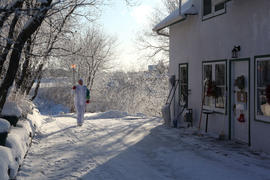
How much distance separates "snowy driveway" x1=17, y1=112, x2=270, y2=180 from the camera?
21.1 ft

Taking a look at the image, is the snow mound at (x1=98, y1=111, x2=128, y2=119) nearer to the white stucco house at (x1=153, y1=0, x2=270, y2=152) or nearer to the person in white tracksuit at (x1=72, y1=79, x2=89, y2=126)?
the person in white tracksuit at (x1=72, y1=79, x2=89, y2=126)

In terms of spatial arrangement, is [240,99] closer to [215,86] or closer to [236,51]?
[236,51]

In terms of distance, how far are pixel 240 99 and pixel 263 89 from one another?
3.73ft

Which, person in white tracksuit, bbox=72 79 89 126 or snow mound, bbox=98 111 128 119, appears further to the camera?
snow mound, bbox=98 111 128 119

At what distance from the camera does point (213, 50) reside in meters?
10.8

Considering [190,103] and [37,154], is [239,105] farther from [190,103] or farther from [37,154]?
[37,154]

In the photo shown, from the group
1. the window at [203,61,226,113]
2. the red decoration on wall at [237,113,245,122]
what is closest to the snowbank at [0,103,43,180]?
the red decoration on wall at [237,113,245,122]

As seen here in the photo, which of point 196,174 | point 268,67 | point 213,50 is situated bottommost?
point 196,174

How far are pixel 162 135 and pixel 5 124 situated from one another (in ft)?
19.1

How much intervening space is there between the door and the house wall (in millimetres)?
275

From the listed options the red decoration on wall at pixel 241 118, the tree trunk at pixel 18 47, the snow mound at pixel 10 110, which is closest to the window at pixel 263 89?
the red decoration on wall at pixel 241 118

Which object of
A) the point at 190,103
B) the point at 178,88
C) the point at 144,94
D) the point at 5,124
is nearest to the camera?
the point at 5,124

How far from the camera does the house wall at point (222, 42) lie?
27.0 feet

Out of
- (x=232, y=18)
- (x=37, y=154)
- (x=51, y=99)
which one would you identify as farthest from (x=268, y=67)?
(x=51, y=99)
